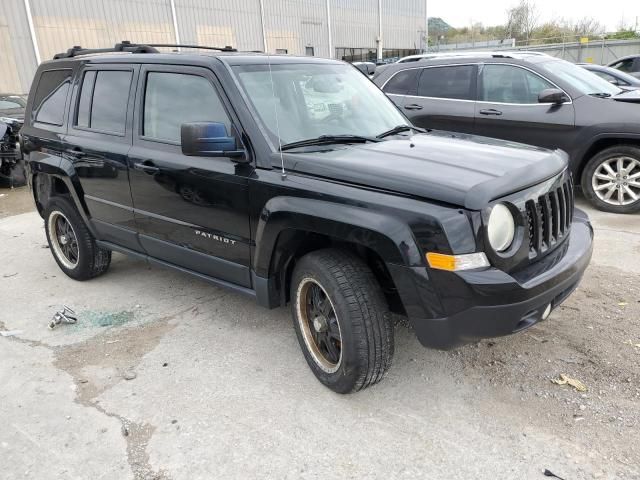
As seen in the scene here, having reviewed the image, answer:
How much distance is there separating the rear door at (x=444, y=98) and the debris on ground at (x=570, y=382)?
447cm

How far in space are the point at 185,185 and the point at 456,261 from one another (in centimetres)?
192

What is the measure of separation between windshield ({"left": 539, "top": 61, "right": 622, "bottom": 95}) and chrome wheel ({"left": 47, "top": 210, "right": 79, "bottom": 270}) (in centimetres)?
569

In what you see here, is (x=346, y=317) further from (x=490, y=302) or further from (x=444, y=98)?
(x=444, y=98)

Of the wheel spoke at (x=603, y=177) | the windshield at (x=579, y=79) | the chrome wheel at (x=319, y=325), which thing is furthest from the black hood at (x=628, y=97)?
the chrome wheel at (x=319, y=325)

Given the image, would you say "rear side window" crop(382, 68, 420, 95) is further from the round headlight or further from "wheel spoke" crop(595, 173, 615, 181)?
the round headlight

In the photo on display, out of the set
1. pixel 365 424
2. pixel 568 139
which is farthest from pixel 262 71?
pixel 568 139

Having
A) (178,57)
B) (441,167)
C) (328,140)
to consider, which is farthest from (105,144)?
(441,167)

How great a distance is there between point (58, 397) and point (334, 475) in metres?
1.76

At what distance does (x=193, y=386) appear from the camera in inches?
125

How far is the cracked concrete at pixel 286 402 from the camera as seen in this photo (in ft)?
8.16

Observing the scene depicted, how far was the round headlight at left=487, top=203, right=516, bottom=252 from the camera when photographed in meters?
2.45

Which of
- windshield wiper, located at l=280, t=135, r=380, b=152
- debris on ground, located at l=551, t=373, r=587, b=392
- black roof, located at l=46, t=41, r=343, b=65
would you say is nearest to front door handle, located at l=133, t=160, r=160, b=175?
black roof, located at l=46, t=41, r=343, b=65

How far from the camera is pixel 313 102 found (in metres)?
3.48

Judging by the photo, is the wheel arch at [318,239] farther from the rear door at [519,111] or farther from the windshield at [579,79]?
the windshield at [579,79]
